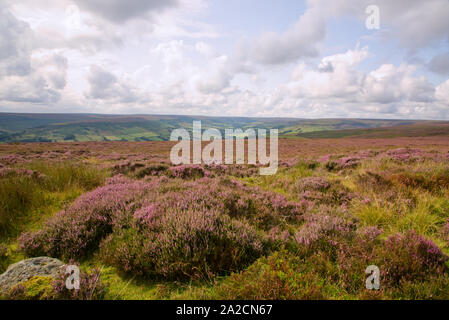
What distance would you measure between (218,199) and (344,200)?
13.2 feet

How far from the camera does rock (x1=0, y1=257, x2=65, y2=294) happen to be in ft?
8.01

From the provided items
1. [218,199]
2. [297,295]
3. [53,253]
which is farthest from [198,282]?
[53,253]

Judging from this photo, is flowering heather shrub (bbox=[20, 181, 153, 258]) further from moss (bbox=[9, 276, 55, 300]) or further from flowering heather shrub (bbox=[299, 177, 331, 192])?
flowering heather shrub (bbox=[299, 177, 331, 192])

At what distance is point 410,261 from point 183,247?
10.6ft

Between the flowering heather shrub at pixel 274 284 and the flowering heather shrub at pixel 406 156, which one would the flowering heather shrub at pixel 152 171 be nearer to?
the flowering heather shrub at pixel 274 284

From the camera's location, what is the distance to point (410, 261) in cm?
272

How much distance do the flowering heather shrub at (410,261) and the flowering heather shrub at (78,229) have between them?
177 inches

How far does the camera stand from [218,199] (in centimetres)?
495

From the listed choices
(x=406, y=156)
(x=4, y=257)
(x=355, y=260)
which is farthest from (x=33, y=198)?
(x=406, y=156)

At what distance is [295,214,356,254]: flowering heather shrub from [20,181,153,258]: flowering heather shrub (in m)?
3.52

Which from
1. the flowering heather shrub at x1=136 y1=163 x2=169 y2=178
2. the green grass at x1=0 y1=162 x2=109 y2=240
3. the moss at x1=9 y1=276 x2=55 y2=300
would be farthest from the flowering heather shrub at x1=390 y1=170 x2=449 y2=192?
the green grass at x1=0 y1=162 x2=109 y2=240

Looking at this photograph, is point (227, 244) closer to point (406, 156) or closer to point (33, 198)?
point (33, 198)

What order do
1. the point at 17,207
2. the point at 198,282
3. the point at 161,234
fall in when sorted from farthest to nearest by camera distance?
1. the point at 17,207
2. the point at 161,234
3. the point at 198,282
